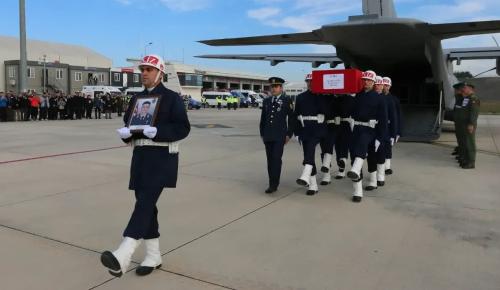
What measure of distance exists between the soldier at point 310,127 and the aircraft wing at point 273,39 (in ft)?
16.7

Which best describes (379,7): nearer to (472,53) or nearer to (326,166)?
(326,166)

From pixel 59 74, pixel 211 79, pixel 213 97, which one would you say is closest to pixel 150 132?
pixel 213 97

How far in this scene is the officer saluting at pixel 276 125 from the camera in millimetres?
6789

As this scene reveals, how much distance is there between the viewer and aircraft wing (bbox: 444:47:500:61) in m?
19.2

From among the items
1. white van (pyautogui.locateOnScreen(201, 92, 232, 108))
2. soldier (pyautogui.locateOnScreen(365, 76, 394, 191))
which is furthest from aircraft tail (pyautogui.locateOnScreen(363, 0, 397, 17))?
white van (pyautogui.locateOnScreen(201, 92, 232, 108))

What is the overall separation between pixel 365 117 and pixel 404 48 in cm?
663

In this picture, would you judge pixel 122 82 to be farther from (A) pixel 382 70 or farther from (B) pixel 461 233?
(B) pixel 461 233

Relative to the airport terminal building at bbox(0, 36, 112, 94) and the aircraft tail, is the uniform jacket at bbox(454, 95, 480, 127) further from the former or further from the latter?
the airport terminal building at bbox(0, 36, 112, 94)

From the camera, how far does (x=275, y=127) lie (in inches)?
267

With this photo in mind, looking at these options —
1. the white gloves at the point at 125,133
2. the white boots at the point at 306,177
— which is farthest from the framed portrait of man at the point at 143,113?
the white boots at the point at 306,177

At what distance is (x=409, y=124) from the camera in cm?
1476

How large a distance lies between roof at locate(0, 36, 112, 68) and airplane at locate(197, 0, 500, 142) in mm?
62353

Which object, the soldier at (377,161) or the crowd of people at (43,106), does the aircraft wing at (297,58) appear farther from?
the soldier at (377,161)

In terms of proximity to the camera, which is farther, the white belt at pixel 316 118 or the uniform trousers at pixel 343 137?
the uniform trousers at pixel 343 137
